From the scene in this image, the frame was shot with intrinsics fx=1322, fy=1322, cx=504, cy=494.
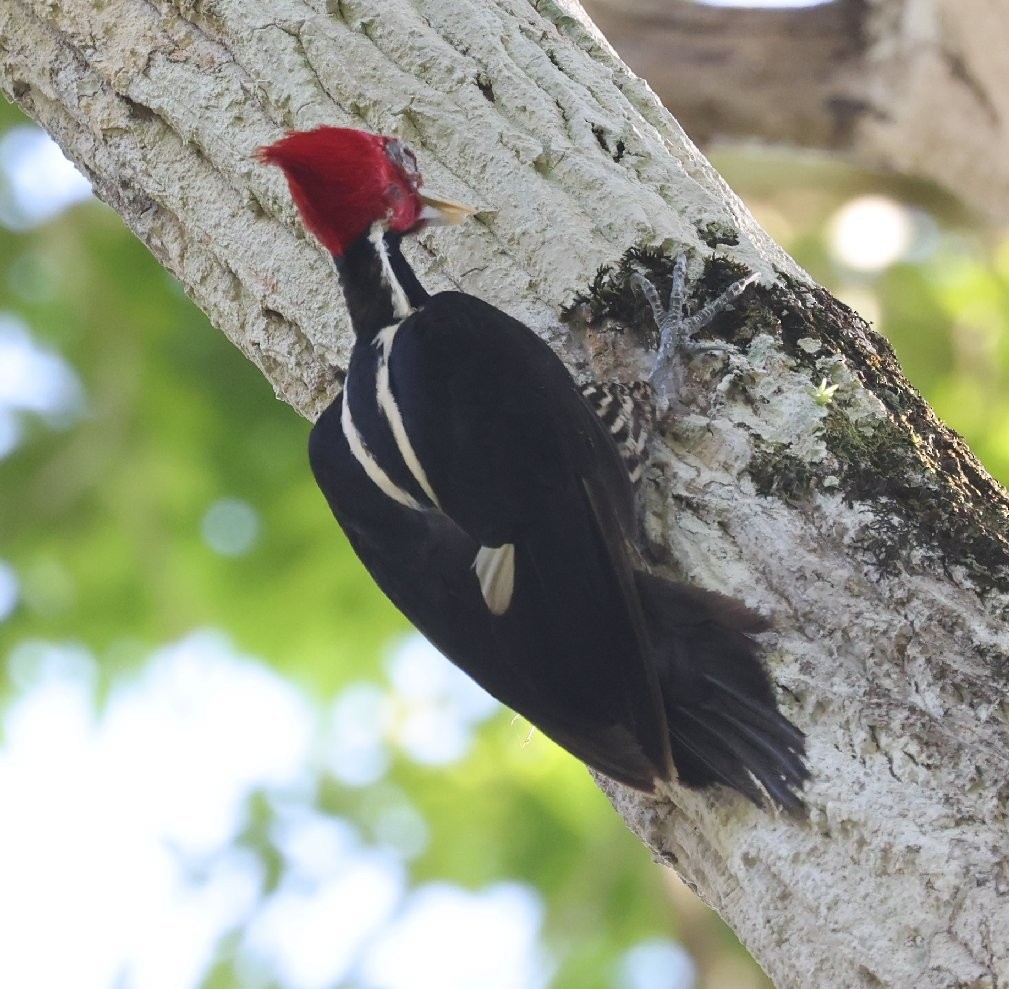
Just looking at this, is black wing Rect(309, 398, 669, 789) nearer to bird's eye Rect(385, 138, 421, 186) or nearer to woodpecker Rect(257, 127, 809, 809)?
woodpecker Rect(257, 127, 809, 809)

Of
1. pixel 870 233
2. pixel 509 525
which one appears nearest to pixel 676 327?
pixel 509 525

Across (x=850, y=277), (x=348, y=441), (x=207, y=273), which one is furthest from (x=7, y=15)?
(x=850, y=277)

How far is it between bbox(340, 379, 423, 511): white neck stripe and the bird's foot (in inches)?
18.9

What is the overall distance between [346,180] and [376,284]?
0.68 ft

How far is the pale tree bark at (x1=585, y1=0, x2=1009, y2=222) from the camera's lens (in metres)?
4.52

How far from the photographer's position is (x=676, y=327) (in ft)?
7.54

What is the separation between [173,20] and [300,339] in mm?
721

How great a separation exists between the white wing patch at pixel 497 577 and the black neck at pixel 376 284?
21.7 inches

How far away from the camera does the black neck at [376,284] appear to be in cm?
254

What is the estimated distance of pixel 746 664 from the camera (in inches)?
77.9

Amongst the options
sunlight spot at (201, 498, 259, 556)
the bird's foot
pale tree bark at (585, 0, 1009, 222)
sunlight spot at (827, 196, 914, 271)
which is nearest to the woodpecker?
the bird's foot

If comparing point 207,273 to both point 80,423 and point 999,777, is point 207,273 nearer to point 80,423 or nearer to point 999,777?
point 999,777

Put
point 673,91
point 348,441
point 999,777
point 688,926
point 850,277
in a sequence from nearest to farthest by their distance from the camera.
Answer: point 999,777 → point 348,441 → point 673,91 → point 688,926 → point 850,277

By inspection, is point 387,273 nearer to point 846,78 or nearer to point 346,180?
point 346,180
